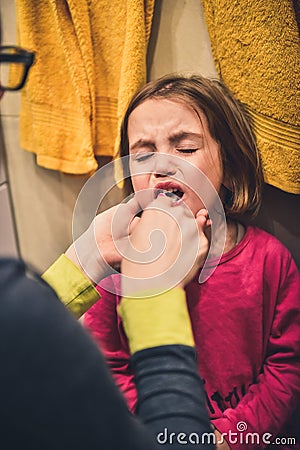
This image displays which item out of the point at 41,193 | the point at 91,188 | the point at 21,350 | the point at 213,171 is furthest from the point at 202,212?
the point at 21,350

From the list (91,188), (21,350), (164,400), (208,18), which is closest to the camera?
(21,350)

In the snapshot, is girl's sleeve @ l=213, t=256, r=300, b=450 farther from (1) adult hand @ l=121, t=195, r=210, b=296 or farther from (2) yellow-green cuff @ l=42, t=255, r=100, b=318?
(2) yellow-green cuff @ l=42, t=255, r=100, b=318

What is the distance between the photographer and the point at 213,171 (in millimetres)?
804

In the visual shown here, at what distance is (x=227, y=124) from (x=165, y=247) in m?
0.22

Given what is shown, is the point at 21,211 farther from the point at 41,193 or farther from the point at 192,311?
the point at 192,311

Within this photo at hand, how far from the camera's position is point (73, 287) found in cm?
80

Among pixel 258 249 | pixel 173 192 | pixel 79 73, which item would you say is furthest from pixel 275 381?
pixel 79 73

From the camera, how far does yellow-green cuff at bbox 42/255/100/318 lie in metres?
0.79

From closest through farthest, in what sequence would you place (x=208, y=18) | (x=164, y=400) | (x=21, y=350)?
(x=21, y=350)
(x=164, y=400)
(x=208, y=18)

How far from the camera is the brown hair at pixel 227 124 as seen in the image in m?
0.79

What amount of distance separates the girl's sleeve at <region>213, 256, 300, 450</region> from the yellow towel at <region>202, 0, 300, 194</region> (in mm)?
169

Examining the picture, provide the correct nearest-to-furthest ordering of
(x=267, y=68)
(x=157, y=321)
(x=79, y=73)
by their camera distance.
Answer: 1. (x=157, y=321)
2. (x=267, y=68)
3. (x=79, y=73)

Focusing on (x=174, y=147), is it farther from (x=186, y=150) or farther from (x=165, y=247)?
(x=165, y=247)

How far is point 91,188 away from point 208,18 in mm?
334
